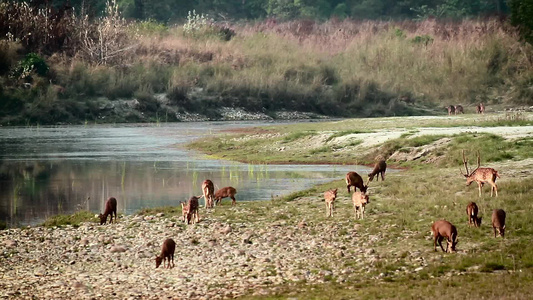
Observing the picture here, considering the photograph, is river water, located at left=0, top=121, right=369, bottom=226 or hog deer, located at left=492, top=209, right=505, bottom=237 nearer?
hog deer, located at left=492, top=209, right=505, bottom=237

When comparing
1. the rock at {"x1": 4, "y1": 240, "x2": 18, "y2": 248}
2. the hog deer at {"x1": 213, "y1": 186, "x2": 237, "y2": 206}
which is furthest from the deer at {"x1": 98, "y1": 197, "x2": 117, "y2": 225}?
the hog deer at {"x1": 213, "y1": 186, "x2": 237, "y2": 206}

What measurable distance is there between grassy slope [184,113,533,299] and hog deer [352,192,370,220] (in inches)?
7.7

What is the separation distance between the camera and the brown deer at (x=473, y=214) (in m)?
16.7

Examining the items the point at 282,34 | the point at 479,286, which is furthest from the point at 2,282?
the point at 282,34

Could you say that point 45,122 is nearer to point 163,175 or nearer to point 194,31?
point 194,31

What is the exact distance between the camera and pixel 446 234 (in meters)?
15.3

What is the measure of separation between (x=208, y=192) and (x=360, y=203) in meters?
3.92

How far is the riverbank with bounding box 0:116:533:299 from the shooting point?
13.6 metres

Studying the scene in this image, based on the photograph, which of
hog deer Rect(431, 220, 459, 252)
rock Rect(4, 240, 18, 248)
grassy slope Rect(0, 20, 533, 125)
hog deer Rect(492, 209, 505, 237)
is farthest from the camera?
grassy slope Rect(0, 20, 533, 125)

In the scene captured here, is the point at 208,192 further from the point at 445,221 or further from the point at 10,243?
the point at 445,221

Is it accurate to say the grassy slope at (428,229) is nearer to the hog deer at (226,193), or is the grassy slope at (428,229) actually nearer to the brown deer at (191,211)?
the hog deer at (226,193)

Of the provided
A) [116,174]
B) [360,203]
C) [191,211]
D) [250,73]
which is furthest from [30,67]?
[360,203]

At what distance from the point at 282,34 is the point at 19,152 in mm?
36809

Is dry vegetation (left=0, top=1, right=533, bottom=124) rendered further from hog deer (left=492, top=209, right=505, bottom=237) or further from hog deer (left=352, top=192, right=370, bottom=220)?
hog deer (left=492, top=209, right=505, bottom=237)
